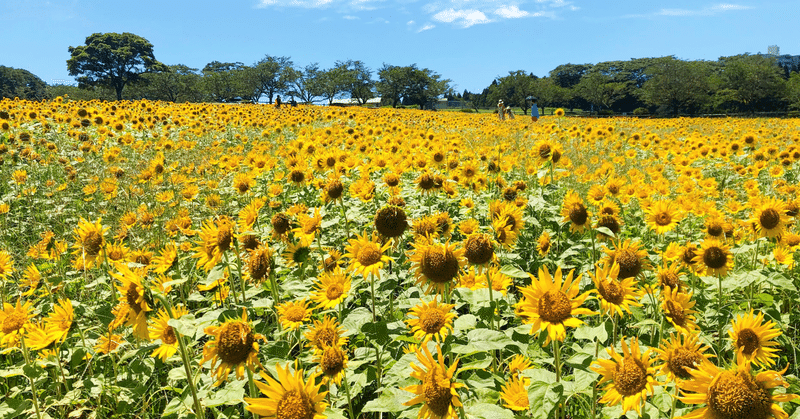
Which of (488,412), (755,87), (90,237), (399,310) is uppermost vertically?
(755,87)

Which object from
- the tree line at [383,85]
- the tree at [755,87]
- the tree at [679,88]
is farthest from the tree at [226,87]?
the tree at [755,87]

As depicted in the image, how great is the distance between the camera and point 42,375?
2.49 m

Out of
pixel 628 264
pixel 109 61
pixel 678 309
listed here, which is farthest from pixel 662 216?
pixel 109 61

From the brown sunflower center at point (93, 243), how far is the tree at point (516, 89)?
82134mm

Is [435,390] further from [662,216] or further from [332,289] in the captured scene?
[662,216]

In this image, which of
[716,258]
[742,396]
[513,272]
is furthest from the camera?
[716,258]

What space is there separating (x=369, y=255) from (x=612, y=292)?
3.82 feet

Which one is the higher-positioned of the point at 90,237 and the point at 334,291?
the point at 90,237

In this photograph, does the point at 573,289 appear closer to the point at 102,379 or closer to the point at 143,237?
the point at 102,379

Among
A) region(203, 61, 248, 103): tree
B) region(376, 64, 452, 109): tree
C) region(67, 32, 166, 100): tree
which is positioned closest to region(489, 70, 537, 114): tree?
region(376, 64, 452, 109): tree

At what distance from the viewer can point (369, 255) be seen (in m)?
2.06

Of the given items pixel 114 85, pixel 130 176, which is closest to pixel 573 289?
pixel 130 176

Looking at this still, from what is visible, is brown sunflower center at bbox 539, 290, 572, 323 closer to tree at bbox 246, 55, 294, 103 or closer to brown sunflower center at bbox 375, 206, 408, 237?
brown sunflower center at bbox 375, 206, 408, 237

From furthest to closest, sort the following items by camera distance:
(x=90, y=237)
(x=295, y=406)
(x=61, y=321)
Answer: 1. (x=90, y=237)
2. (x=61, y=321)
3. (x=295, y=406)
